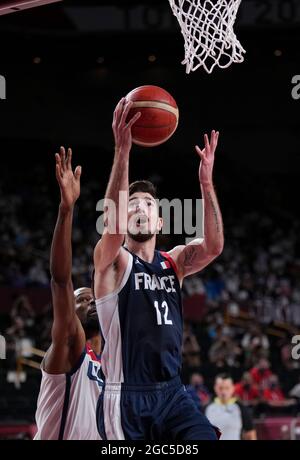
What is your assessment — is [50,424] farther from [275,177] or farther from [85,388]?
[275,177]

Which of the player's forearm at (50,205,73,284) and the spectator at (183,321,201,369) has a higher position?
A: the spectator at (183,321,201,369)

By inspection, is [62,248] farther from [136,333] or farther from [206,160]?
[206,160]

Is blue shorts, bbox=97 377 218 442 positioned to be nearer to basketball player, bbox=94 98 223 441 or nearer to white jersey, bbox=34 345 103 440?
basketball player, bbox=94 98 223 441

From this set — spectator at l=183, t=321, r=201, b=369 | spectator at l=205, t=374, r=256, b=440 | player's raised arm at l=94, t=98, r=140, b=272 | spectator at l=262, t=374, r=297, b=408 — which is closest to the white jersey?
player's raised arm at l=94, t=98, r=140, b=272

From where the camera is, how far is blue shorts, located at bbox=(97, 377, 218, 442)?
13.0 ft

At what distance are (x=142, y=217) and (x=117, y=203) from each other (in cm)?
32

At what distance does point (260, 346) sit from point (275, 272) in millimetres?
4346

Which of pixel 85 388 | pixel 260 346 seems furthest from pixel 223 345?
pixel 85 388

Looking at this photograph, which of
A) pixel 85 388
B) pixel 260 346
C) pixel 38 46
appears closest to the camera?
pixel 85 388

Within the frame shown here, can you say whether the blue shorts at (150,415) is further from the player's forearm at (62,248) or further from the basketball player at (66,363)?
the player's forearm at (62,248)

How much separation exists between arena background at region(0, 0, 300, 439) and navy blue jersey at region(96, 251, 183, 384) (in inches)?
320

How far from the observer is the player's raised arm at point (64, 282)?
4.04 m

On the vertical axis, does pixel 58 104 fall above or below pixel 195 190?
above
